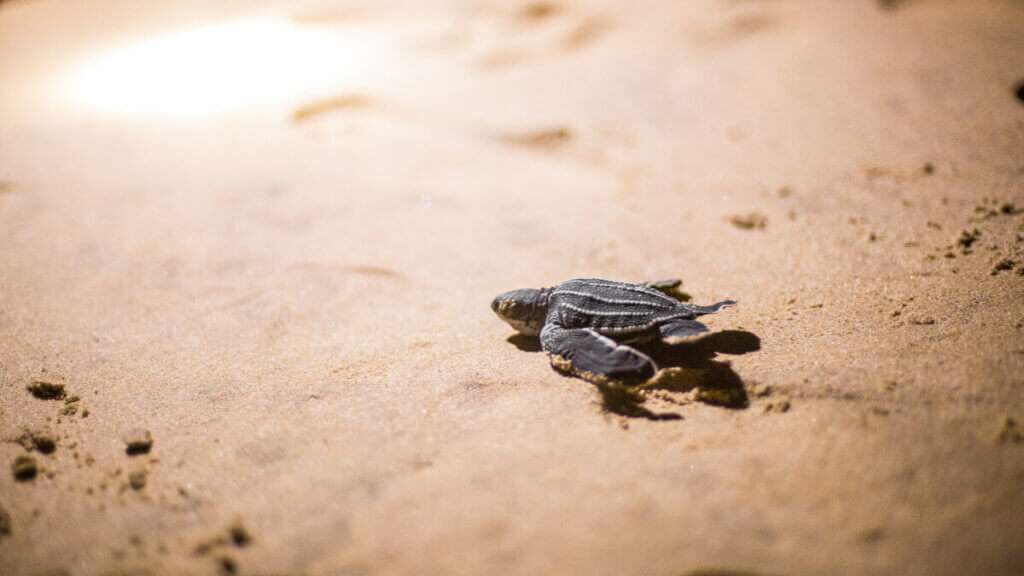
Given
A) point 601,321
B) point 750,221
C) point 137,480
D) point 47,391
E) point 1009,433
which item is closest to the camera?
point 1009,433

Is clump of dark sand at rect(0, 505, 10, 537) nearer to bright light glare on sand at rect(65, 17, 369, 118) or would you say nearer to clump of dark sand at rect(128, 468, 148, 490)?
clump of dark sand at rect(128, 468, 148, 490)

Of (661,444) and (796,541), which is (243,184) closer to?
(661,444)

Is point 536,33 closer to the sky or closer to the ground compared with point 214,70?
closer to the sky

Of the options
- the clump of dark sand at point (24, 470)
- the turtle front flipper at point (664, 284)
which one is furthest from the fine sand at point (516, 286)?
the turtle front flipper at point (664, 284)

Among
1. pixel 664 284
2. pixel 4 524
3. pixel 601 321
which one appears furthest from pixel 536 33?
pixel 4 524

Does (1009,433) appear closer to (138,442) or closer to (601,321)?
(601,321)

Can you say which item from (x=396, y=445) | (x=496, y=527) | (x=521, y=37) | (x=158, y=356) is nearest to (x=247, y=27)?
(x=521, y=37)

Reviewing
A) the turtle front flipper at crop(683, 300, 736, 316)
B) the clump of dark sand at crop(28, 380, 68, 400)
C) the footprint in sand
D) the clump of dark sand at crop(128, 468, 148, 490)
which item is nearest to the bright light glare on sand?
the footprint in sand
